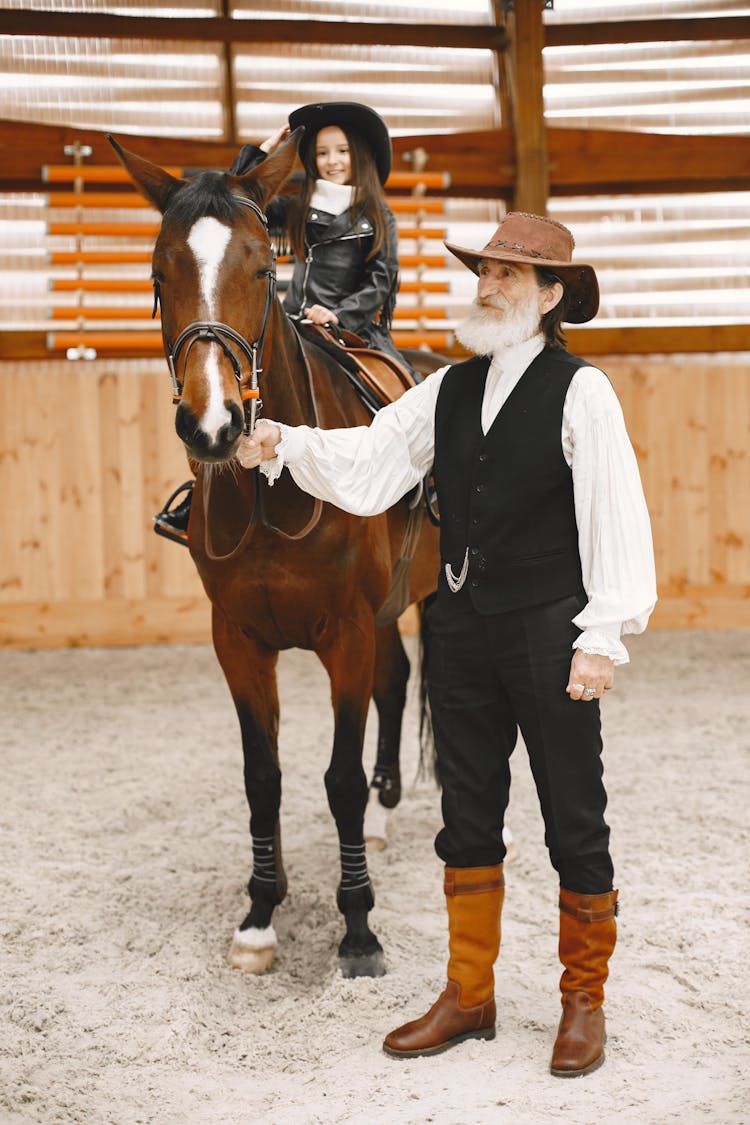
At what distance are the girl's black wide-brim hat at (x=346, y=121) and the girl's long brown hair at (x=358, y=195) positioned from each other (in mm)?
16

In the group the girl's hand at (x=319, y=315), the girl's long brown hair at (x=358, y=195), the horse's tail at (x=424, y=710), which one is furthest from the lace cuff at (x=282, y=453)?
the horse's tail at (x=424, y=710)

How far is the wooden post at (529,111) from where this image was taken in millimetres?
6578

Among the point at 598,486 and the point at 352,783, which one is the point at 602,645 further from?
the point at 352,783

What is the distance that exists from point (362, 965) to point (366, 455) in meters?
1.23

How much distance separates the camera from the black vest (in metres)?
2.03

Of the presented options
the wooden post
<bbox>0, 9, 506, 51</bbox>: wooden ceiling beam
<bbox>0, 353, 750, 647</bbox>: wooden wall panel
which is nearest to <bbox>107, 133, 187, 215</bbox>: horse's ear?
<bbox>0, 353, 750, 647</bbox>: wooden wall panel

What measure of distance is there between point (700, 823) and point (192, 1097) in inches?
82.4

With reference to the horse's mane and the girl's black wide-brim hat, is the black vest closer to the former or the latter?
the horse's mane

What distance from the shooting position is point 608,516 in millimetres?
1993

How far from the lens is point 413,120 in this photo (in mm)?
6926

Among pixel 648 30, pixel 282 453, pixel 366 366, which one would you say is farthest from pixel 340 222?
pixel 648 30

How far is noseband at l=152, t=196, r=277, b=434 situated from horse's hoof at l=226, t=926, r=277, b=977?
1309mm

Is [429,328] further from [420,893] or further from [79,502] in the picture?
[420,893]

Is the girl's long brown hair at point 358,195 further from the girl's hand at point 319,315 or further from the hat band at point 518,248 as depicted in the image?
the hat band at point 518,248
